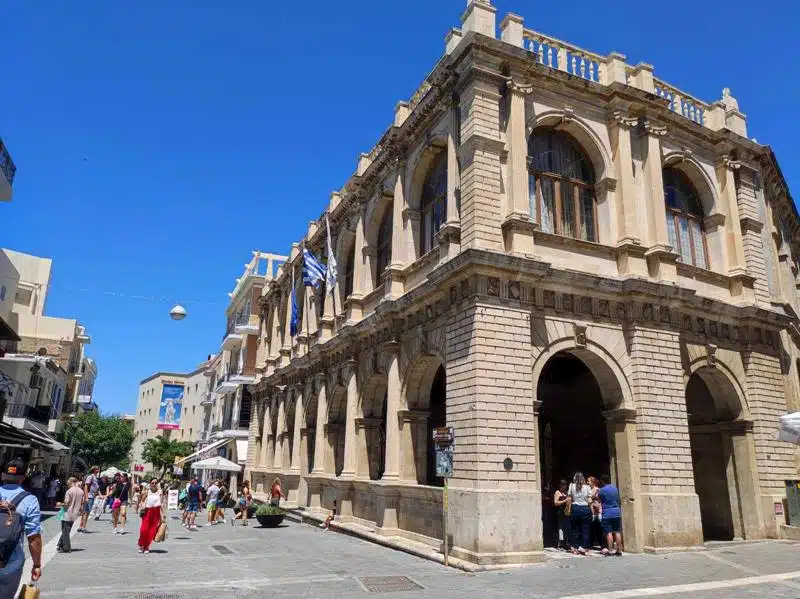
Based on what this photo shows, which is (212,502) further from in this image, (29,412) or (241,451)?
(29,412)

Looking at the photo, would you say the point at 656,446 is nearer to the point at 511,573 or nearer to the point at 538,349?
the point at 538,349

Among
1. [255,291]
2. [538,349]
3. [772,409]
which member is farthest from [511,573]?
[255,291]

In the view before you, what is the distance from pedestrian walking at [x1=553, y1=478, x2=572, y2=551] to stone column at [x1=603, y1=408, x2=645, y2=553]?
1.29m

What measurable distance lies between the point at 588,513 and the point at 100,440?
52296mm

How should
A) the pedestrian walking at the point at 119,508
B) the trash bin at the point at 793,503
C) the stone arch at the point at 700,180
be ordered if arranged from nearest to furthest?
the trash bin at the point at 793,503, the pedestrian walking at the point at 119,508, the stone arch at the point at 700,180

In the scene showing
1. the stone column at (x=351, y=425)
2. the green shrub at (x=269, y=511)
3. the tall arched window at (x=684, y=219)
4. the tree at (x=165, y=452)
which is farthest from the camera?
the tree at (x=165, y=452)

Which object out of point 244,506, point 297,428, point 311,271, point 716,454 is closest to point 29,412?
point 297,428

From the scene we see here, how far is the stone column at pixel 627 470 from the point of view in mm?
14156

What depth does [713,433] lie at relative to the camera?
59.5ft

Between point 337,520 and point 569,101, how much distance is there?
48.1ft

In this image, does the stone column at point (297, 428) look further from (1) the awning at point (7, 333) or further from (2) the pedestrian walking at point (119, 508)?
(1) the awning at point (7, 333)

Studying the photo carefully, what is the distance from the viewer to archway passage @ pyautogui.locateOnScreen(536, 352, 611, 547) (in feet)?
63.9

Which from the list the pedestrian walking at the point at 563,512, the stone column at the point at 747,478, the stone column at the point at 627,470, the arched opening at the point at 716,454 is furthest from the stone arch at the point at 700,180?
the pedestrian walking at the point at 563,512

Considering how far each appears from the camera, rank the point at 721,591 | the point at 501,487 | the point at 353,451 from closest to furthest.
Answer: the point at 721,591
the point at 501,487
the point at 353,451
